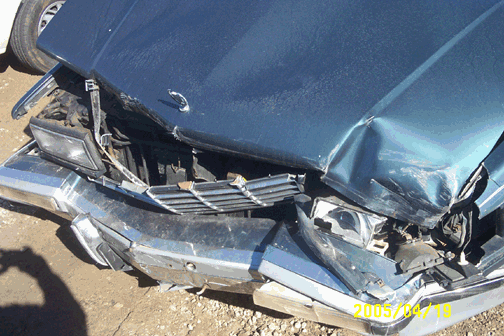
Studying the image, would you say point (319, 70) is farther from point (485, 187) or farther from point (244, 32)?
point (485, 187)

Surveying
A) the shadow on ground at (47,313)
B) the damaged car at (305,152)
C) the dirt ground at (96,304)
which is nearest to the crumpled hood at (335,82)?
the damaged car at (305,152)

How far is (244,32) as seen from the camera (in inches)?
92.6

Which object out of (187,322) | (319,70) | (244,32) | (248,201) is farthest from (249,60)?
(187,322)

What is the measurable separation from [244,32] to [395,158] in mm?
1037

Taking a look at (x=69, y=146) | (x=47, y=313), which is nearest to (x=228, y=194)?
(x=69, y=146)

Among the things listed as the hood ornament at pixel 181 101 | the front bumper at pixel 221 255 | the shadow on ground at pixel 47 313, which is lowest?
the shadow on ground at pixel 47 313

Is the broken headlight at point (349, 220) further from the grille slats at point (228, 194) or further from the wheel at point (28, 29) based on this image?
the wheel at point (28, 29)

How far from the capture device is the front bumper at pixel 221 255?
193cm

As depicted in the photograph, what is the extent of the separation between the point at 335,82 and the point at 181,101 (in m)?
0.73

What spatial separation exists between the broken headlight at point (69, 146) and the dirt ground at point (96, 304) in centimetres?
96

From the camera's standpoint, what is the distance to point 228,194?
2.12 m

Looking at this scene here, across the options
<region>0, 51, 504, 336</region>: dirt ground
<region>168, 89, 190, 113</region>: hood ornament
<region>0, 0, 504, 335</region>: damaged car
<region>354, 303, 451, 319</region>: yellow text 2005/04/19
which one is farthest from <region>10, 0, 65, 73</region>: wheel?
<region>354, 303, 451, 319</region>: yellow text 2005/04/19

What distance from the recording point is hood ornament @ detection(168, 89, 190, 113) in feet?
6.98

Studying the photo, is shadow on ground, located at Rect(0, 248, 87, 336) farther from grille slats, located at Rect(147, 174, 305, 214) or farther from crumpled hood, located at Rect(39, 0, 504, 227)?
crumpled hood, located at Rect(39, 0, 504, 227)
